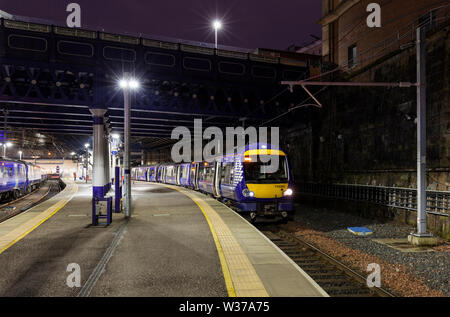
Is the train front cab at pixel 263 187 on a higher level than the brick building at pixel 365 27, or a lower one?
lower

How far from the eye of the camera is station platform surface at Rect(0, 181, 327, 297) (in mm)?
5488

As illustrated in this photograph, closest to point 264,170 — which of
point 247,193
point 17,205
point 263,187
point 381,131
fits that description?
point 263,187

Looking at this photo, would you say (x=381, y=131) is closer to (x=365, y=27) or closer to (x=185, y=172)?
(x=365, y=27)

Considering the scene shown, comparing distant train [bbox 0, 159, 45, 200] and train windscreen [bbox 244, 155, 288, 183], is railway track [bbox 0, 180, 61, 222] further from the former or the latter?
train windscreen [bbox 244, 155, 288, 183]

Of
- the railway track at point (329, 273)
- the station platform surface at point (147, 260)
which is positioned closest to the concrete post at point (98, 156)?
the station platform surface at point (147, 260)

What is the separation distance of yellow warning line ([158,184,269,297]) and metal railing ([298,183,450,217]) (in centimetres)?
788

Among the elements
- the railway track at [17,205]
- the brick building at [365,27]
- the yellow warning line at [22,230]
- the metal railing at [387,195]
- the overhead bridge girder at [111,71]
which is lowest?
the railway track at [17,205]

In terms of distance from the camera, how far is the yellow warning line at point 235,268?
5.31 meters

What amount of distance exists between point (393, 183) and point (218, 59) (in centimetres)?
1363

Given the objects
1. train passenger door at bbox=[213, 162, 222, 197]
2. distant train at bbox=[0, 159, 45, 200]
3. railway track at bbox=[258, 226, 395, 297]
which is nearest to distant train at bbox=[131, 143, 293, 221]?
railway track at bbox=[258, 226, 395, 297]

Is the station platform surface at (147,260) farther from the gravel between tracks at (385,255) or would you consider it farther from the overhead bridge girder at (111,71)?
the overhead bridge girder at (111,71)

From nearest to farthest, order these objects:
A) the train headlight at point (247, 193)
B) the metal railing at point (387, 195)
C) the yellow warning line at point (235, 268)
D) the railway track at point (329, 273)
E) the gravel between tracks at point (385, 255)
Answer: the yellow warning line at point (235, 268) → the railway track at point (329, 273) → the gravel between tracks at point (385, 255) → the metal railing at point (387, 195) → the train headlight at point (247, 193)

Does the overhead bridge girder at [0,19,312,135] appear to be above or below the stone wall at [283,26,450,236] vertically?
above
